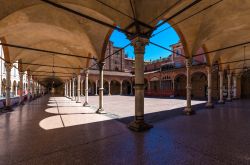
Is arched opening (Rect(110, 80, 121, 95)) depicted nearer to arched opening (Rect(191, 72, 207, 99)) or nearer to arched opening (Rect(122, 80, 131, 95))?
arched opening (Rect(122, 80, 131, 95))

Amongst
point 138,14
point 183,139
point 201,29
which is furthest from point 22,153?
point 201,29

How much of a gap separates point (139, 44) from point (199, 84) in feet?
80.7

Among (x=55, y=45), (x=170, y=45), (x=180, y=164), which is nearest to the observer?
(x=180, y=164)

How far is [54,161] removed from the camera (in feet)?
8.89

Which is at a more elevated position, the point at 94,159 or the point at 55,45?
the point at 55,45

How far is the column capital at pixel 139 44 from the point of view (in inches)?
190

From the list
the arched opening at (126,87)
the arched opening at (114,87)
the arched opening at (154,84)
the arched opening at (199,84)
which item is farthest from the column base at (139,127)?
the arched opening at (126,87)

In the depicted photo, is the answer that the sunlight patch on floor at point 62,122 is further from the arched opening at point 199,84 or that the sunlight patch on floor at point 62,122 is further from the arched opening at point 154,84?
the arched opening at point 154,84

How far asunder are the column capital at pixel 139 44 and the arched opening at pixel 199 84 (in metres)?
23.5

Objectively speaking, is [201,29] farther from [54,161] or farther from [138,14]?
[54,161]

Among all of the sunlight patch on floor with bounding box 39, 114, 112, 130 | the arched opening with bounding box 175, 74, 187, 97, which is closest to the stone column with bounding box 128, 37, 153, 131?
the sunlight patch on floor with bounding box 39, 114, 112, 130

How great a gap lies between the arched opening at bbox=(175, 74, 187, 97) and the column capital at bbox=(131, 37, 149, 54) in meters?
23.9

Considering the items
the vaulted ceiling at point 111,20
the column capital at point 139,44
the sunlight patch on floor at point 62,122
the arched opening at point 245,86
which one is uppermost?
the vaulted ceiling at point 111,20

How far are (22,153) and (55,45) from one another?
9.57 meters
